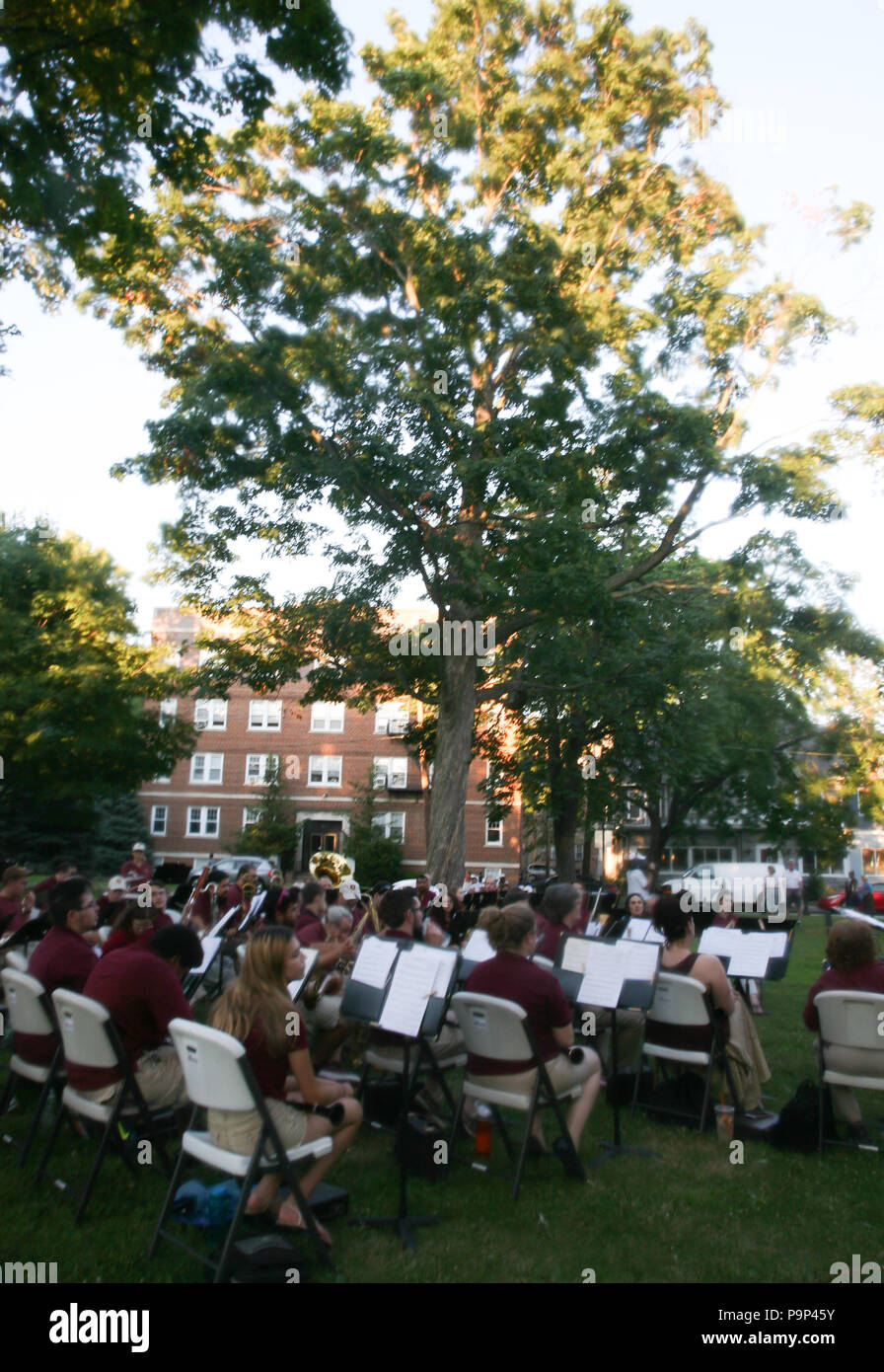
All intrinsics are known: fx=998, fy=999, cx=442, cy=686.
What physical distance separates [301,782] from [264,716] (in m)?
3.84

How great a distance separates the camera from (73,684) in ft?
94.3

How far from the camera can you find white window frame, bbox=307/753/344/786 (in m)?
48.5

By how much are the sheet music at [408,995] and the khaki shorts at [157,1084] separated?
1158 mm

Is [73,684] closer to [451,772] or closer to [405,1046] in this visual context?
[451,772]

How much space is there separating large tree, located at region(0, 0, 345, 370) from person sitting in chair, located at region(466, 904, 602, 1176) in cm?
645

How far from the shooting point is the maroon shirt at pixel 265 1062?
4473 mm

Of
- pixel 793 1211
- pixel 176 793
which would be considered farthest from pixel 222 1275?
pixel 176 793

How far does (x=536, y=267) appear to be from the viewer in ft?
54.0

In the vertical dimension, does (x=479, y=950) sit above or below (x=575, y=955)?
below

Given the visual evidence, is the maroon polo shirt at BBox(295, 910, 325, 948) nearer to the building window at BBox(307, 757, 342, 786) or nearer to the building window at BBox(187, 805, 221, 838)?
the building window at BBox(307, 757, 342, 786)

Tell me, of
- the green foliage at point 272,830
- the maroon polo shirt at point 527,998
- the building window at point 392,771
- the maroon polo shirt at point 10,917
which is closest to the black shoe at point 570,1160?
the maroon polo shirt at point 527,998

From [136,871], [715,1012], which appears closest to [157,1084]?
[715,1012]
